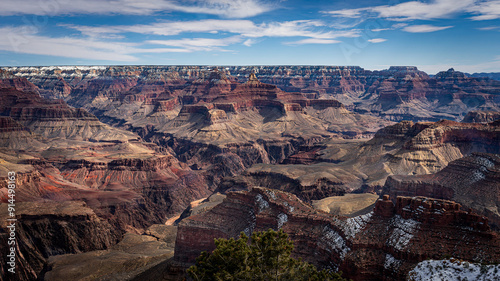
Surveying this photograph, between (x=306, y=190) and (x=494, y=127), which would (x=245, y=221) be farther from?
(x=494, y=127)

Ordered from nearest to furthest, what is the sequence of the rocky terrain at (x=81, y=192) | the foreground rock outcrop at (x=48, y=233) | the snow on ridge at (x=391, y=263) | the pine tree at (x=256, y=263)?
the pine tree at (x=256, y=263), the snow on ridge at (x=391, y=263), the foreground rock outcrop at (x=48, y=233), the rocky terrain at (x=81, y=192)

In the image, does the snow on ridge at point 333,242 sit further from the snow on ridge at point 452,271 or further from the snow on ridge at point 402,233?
the snow on ridge at point 452,271

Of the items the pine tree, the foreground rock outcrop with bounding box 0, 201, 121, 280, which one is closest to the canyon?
the foreground rock outcrop with bounding box 0, 201, 121, 280

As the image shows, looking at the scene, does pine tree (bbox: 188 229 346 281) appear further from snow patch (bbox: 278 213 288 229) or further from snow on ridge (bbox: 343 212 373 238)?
snow patch (bbox: 278 213 288 229)

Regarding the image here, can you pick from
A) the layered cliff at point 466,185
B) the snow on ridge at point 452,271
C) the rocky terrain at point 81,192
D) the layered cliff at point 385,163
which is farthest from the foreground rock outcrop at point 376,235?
the layered cliff at point 385,163

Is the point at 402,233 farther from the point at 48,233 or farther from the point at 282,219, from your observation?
the point at 48,233
